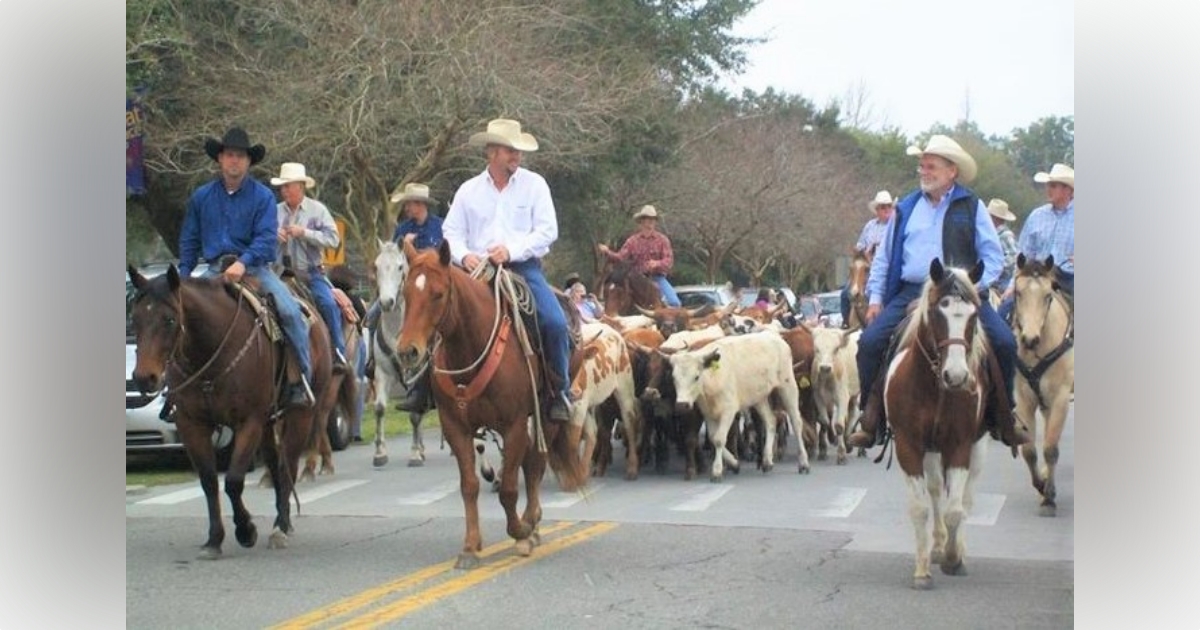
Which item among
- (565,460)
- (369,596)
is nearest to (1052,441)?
(565,460)

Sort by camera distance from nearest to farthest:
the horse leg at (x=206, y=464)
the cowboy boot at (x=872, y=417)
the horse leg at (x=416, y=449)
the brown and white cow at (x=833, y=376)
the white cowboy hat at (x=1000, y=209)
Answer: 1. the cowboy boot at (x=872, y=417)
2. the horse leg at (x=206, y=464)
3. the white cowboy hat at (x=1000, y=209)
4. the horse leg at (x=416, y=449)
5. the brown and white cow at (x=833, y=376)

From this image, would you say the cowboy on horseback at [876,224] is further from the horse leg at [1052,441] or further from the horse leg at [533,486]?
the horse leg at [533,486]

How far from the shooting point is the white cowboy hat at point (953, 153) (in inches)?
386

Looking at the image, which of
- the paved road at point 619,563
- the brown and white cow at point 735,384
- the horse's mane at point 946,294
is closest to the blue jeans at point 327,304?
the paved road at point 619,563

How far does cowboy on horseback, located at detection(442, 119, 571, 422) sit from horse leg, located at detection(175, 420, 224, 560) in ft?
6.53

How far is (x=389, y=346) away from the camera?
1428 cm

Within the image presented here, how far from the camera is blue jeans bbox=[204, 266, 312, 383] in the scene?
36.9 ft

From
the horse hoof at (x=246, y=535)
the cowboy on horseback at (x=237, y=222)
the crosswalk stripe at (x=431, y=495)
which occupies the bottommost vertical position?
the crosswalk stripe at (x=431, y=495)

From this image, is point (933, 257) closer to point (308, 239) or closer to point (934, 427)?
point (934, 427)

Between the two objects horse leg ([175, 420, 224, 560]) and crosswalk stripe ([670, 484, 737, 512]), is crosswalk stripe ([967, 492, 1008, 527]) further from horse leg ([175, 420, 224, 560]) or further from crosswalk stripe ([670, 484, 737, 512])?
horse leg ([175, 420, 224, 560])

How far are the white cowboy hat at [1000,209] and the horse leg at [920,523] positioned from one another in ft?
9.54

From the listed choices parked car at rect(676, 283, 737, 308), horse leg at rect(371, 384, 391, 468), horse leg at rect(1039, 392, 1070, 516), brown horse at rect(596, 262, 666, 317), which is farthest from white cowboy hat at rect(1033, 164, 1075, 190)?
parked car at rect(676, 283, 737, 308)

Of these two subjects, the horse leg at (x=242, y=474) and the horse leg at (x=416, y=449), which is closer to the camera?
the horse leg at (x=242, y=474)

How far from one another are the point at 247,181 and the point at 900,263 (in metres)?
4.27
